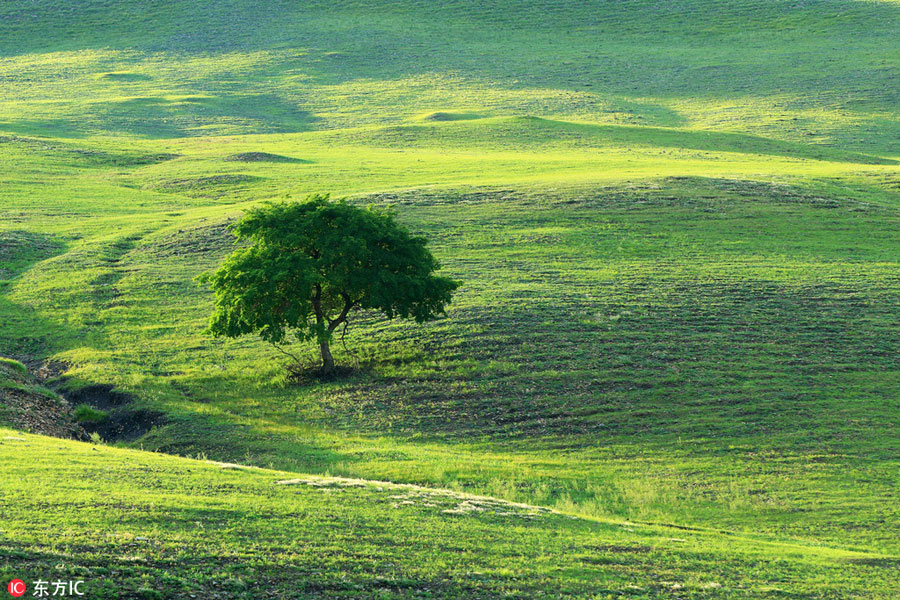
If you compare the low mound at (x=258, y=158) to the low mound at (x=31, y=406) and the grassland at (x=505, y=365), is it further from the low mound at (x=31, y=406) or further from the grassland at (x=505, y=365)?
the low mound at (x=31, y=406)

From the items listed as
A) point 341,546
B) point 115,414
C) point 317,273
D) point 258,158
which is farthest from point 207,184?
point 341,546

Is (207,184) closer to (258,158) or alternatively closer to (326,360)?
(258,158)

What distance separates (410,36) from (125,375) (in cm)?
12964

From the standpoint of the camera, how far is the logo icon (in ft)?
41.6

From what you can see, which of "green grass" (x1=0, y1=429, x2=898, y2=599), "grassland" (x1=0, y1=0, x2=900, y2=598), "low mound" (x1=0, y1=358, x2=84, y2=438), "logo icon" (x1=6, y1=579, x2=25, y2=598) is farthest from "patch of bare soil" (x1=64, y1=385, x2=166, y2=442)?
"logo icon" (x1=6, y1=579, x2=25, y2=598)

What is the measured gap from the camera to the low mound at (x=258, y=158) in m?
80.0

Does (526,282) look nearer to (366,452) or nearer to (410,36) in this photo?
(366,452)

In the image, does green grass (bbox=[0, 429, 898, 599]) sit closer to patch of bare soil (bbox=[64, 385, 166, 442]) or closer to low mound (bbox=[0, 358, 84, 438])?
low mound (bbox=[0, 358, 84, 438])

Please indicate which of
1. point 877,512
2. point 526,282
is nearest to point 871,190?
point 526,282

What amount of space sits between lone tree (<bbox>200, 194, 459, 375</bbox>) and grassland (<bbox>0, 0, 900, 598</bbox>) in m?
2.25

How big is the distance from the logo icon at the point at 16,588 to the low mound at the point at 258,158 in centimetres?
6937

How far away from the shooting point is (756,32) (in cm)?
14788

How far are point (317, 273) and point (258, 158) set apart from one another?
47681 millimetres

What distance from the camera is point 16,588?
41.9ft
